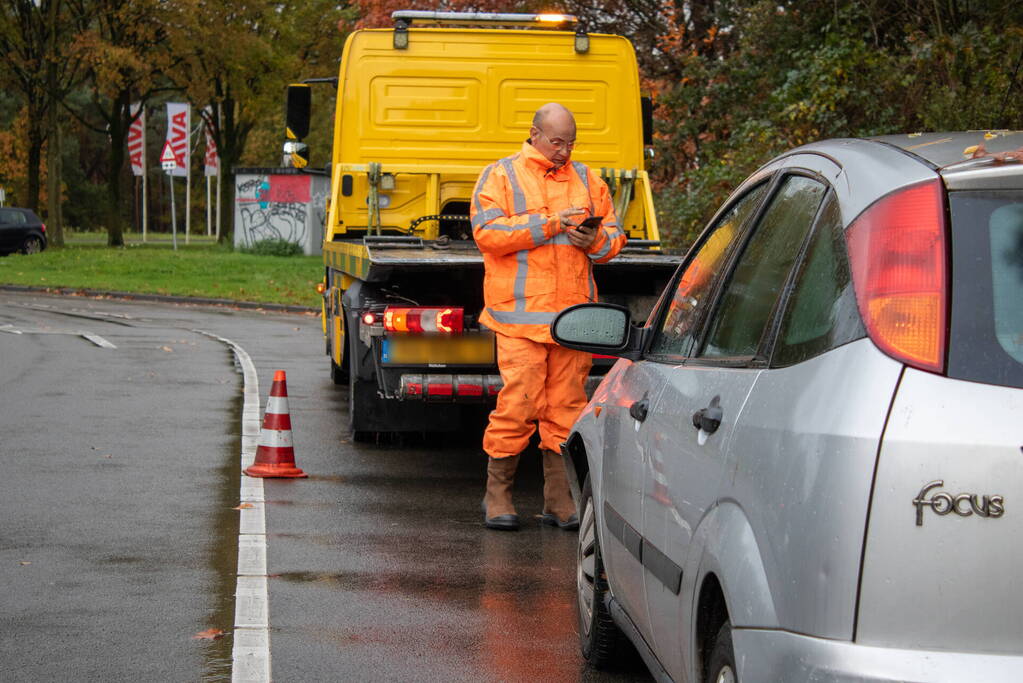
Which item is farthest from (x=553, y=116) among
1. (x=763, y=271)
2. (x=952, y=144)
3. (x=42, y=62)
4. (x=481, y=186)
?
(x=42, y=62)

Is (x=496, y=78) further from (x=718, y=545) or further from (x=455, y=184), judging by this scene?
(x=718, y=545)

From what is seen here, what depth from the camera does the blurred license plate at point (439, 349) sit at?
896 centimetres

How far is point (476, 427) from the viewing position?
10406 mm

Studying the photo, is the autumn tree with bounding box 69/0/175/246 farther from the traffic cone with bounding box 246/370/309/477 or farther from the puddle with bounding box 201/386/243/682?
the traffic cone with bounding box 246/370/309/477

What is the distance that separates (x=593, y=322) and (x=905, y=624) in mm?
2120

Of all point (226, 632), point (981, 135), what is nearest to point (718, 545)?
point (981, 135)

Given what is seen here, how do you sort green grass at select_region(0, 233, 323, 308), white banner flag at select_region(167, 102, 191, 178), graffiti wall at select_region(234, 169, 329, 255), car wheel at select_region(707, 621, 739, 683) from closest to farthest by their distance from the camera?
car wheel at select_region(707, 621, 739, 683) → green grass at select_region(0, 233, 323, 308) → white banner flag at select_region(167, 102, 191, 178) → graffiti wall at select_region(234, 169, 329, 255)

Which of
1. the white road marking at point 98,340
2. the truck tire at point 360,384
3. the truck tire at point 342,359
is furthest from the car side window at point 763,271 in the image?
the white road marking at point 98,340

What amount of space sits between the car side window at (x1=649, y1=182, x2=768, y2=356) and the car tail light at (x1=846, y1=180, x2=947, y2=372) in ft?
3.31

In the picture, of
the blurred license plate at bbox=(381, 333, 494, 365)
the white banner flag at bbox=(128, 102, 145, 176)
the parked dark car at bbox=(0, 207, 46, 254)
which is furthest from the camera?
the white banner flag at bbox=(128, 102, 145, 176)

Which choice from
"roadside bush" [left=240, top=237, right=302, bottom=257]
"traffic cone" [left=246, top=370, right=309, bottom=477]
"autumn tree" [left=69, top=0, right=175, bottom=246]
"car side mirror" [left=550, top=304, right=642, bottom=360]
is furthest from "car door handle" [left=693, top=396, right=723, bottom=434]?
"roadside bush" [left=240, top=237, right=302, bottom=257]

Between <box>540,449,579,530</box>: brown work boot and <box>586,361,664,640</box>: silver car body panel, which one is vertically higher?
<box>586,361,664,640</box>: silver car body panel

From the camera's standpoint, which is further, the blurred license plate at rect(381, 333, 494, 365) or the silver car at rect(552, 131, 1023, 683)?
the blurred license plate at rect(381, 333, 494, 365)

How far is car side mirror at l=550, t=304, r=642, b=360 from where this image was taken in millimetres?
4527
